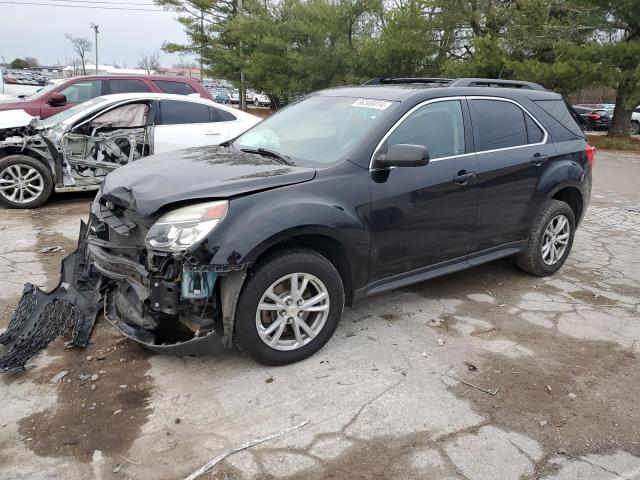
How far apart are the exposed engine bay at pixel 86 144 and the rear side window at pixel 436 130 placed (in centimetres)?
477

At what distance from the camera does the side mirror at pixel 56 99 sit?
9.55 m

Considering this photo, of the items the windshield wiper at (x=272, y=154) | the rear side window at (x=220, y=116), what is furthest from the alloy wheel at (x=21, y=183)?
the windshield wiper at (x=272, y=154)

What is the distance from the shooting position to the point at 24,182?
7406 millimetres

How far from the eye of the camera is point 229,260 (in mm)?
3092

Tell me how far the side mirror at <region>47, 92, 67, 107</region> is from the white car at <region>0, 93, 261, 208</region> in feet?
5.27

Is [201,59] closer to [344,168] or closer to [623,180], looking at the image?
[623,180]

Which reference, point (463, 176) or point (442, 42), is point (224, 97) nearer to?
point (442, 42)

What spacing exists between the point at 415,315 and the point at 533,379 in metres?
1.11

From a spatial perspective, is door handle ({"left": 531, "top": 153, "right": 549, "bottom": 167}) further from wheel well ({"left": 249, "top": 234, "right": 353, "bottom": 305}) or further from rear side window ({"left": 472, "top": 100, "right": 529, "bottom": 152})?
wheel well ({"left": 249, "top": 234, "right": 353, "bottom": 305})

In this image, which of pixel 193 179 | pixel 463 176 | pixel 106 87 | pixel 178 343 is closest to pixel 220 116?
pixel 106 87

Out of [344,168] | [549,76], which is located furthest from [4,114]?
[549,76]

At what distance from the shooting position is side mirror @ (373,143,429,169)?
3.59 metres

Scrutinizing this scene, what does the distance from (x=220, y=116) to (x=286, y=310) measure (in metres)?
5.52

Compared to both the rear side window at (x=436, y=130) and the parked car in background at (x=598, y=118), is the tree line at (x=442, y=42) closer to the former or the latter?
the parked car in background at (x=598, y=118)
